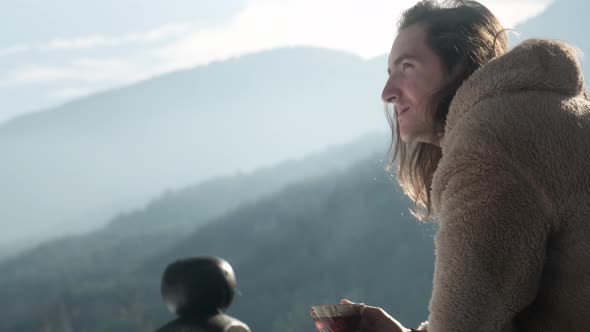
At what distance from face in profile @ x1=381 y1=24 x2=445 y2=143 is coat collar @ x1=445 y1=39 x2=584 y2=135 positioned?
164 millimetres

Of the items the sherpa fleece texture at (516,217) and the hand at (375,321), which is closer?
the sherpa fleece texture at (516,217)

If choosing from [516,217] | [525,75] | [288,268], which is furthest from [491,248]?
[288,268]

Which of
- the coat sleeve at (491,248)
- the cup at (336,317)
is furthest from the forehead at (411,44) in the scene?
the cup at (336,317)

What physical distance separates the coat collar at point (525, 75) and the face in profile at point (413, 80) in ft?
0.54

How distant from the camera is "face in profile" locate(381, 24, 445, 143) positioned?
1.33 m

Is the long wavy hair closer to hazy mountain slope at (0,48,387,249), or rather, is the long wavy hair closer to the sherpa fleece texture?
the sherpa fleece texture

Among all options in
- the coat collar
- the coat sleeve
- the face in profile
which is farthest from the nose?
the coat sleeve

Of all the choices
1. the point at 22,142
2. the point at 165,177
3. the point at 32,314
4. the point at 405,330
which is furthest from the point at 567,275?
the point at 22,142

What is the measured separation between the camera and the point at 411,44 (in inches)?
54.0

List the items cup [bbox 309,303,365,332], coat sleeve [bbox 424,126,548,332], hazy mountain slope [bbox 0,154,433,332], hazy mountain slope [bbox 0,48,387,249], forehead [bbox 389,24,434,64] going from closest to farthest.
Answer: coat sleeve [bbox 424,126,548,332] < cup [bbox 309,303,365,332] < forehead [bbox 389,24,434,64] < hazy mountain slope [bbox 0,154,433,332] < hazy mountain slope [bbox 0,48,387,249]

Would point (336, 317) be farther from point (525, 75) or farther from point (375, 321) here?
point (525, 75)

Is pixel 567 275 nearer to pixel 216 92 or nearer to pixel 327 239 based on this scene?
pixel 327 239

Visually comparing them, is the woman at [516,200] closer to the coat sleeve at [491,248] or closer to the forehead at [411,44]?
the coat sleeve at [491,248]

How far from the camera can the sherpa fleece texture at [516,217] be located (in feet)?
3.27
